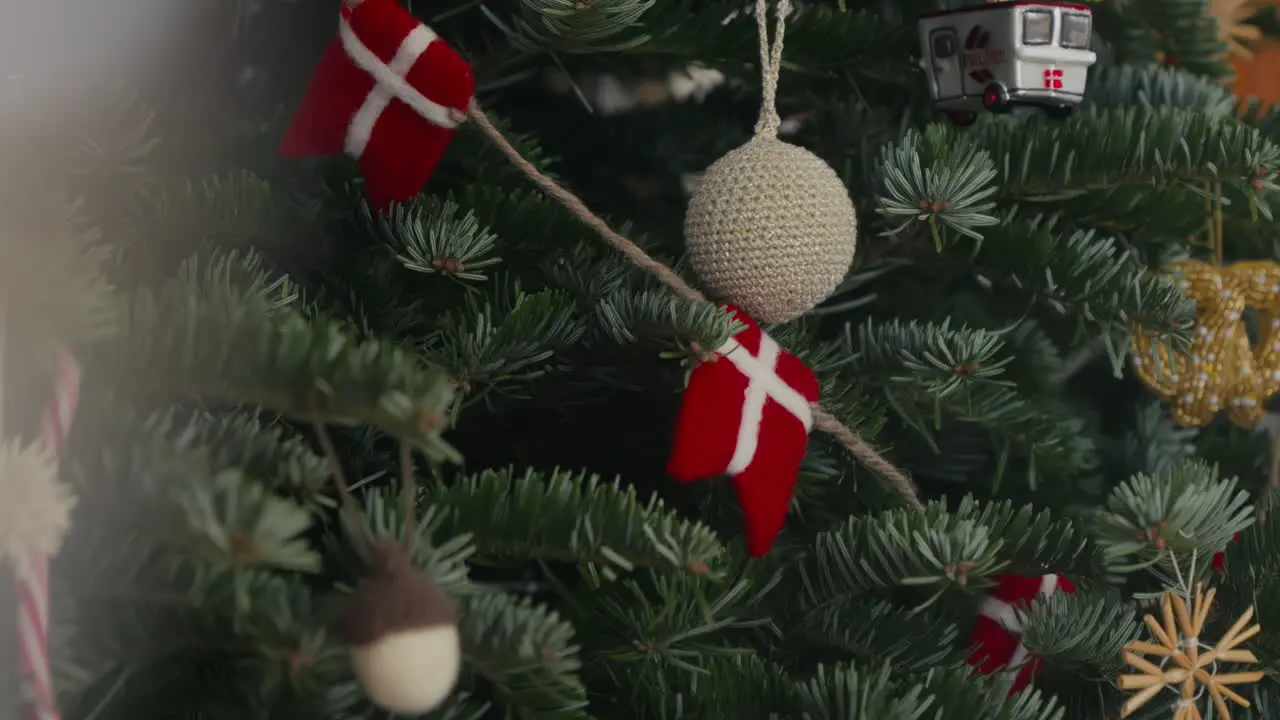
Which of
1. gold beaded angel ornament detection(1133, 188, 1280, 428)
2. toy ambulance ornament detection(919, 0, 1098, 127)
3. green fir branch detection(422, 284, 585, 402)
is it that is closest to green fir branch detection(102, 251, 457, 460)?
green fir branch detection(422, 284, 585, 402)

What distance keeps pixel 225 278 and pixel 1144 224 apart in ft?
1.52

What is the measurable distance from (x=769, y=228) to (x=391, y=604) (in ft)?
0.83

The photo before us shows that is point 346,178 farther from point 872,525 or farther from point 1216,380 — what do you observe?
point 1216,380

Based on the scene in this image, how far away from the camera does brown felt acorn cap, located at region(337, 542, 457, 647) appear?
313mm

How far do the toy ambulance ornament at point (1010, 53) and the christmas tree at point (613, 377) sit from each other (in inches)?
0.7

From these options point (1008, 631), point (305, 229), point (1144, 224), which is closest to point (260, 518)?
point (305, 229)

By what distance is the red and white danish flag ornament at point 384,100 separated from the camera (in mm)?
468

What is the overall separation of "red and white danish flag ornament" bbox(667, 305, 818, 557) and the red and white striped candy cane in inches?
9.2

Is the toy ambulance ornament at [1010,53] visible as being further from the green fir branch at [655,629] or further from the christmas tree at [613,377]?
the green fir branch at [655,629]

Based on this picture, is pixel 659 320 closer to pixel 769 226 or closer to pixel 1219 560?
pixel 769 226

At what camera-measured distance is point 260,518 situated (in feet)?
0.96

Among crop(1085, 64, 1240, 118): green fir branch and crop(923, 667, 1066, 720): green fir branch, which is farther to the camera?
crop(1085, 64, 1240, 118): green fir branch

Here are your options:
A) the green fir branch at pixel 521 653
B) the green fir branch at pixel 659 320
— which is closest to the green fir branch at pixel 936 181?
the green fir branch at pixel 659 320

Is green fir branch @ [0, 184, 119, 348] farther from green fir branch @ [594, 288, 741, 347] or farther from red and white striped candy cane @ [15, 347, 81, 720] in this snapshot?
green fir branch @ [594, 288, 741, 347]
